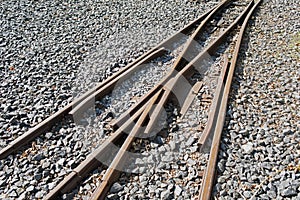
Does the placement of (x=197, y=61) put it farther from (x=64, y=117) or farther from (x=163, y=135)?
(x=64, y=117)

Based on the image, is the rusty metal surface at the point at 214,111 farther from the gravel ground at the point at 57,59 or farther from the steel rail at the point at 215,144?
the gravel ground at the point at 57,59

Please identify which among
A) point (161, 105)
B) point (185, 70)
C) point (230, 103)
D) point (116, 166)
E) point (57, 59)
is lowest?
point (116, 166)

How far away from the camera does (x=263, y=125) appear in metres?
5.19

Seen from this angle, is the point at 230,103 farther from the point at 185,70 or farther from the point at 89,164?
the point at 89,164

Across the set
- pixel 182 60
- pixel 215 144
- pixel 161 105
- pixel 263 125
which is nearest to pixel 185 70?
pixel 182 60

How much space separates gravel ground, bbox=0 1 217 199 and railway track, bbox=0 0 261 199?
0.19 m

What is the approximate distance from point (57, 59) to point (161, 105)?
252 cm

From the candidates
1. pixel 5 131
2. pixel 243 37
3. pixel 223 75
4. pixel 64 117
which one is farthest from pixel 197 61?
pixel 5 131

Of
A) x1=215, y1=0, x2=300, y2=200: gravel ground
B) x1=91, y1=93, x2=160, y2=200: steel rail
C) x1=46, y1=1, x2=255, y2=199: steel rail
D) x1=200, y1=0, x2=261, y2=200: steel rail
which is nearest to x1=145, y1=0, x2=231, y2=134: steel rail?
x1=91, y1=93, x2=160, y2=200: steel rail

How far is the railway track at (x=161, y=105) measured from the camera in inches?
170

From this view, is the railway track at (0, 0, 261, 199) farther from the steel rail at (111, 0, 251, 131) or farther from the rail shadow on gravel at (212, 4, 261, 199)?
the rail shadow on gravel at (212, 4, 261, 199)

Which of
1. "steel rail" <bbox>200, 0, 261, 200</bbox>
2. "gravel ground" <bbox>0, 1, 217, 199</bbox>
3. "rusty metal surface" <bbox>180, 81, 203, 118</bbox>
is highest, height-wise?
"gravel ground" <bbox>0, 1, 217, 199</bbox>

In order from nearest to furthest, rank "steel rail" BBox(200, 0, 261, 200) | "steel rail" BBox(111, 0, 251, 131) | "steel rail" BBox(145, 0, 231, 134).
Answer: "steel rail" BBox(200, 0, 261, 200)
"steel rail" BBox(145, 0, 231, 134)
"steel rail" BBox(111, 0, 251, 131)

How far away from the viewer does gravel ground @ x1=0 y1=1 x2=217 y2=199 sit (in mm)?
4500
